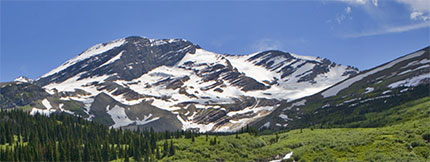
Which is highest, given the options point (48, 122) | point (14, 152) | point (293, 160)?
point (48, 122)

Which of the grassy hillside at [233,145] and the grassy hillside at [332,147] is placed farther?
the grassy hillside at [233,145]

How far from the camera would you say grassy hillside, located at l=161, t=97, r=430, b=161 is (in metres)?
80.4

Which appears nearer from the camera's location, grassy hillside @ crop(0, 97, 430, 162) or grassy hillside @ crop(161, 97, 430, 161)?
grassy hillside @ crop(161, 97, 430, 161)

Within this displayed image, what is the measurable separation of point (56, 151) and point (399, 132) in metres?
95.9

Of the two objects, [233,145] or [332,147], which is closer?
[332,147]

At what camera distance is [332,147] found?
9412 cm

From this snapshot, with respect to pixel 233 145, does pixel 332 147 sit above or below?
below

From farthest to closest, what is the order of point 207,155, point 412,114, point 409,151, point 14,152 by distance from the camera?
point 412,114 < point 14,152 < point 207,155 < point 409,151

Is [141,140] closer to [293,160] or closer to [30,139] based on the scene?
[30,139]

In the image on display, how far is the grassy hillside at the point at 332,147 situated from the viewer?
80.4 metres

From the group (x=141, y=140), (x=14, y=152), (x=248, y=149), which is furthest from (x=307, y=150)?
(x=14, y=152)

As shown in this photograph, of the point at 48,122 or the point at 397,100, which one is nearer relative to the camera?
the point at 48,122

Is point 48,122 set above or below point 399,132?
above

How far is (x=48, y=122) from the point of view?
509 ft
